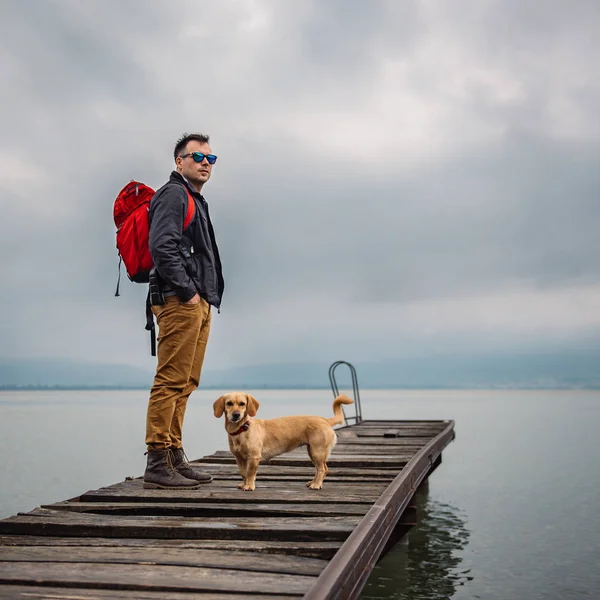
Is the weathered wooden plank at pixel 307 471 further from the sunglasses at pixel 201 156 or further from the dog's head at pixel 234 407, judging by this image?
the sunglasses at pixel 201 156

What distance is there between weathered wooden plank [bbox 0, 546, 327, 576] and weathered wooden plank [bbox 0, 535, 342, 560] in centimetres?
6

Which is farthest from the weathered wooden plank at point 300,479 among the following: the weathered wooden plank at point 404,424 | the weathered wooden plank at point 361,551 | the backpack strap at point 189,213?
the weathered wooden plank at point 404,424

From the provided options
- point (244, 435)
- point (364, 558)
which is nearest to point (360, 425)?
point (244, 435)

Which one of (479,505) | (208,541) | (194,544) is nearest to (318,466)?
(208,541)

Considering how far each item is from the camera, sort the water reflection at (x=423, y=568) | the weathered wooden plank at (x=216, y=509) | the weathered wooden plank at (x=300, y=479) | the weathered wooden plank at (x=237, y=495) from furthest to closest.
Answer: the water reflection at (x=423, y=568) < the weathered wooden plank at (x=300, y=479) < the weathered wooden plank at (x=237, y=495) < the weathered wooden plank at (x=216, y=509)

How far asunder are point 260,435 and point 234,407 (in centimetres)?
41

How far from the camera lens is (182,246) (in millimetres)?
5266

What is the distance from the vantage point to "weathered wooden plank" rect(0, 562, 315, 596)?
9.78 ft

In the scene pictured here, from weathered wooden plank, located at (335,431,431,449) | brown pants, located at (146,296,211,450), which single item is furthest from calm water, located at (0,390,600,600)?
brown pants, located at (146,296,211,450)

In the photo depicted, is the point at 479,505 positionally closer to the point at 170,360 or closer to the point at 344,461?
the point at 344,461

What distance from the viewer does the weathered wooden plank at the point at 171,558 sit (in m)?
3.34

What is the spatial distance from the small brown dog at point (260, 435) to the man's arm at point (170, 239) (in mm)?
910

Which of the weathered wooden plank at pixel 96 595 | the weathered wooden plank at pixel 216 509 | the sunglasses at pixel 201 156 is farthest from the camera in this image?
the sunglasses at pixel 201 156

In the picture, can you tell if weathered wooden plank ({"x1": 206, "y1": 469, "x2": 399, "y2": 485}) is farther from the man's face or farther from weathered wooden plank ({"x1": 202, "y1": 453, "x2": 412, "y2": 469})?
the man's face
